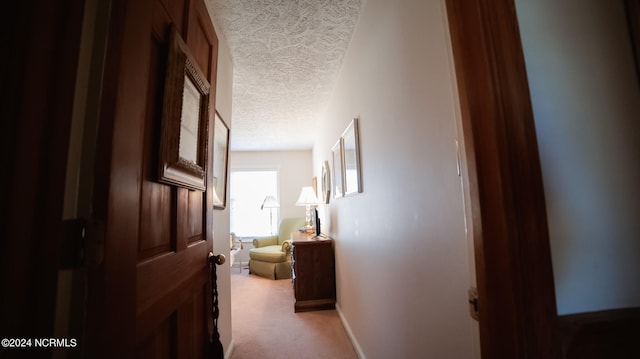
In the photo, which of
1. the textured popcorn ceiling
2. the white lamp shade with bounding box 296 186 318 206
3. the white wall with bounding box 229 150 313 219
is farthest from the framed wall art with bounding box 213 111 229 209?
the white wall with bounding box 229 150 313 219

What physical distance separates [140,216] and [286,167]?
4838 millimetres

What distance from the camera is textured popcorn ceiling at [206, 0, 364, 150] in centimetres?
156

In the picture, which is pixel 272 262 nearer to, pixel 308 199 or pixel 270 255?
pixel 270 255

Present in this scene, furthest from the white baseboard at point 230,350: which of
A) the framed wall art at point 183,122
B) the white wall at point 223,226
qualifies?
the framed wall art at point 183,122

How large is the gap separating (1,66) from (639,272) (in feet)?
4.11

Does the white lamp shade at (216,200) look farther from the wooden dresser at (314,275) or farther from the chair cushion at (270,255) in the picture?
the chair cushion at (270,255)

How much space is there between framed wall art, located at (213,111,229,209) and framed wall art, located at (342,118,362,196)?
989 mm

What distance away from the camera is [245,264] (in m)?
5.05

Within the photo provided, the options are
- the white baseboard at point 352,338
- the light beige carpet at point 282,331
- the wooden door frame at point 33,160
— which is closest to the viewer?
the wooden door frame at point 33,160

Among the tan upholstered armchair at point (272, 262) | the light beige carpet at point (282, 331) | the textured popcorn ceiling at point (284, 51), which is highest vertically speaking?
the textured popcorn ceiling at point (284, 51)

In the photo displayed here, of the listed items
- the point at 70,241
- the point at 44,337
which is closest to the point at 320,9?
the point at 70,241

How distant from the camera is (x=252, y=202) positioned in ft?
17.3

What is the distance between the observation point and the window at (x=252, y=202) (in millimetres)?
5195

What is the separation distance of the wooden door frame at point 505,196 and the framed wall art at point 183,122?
791 millimetres
